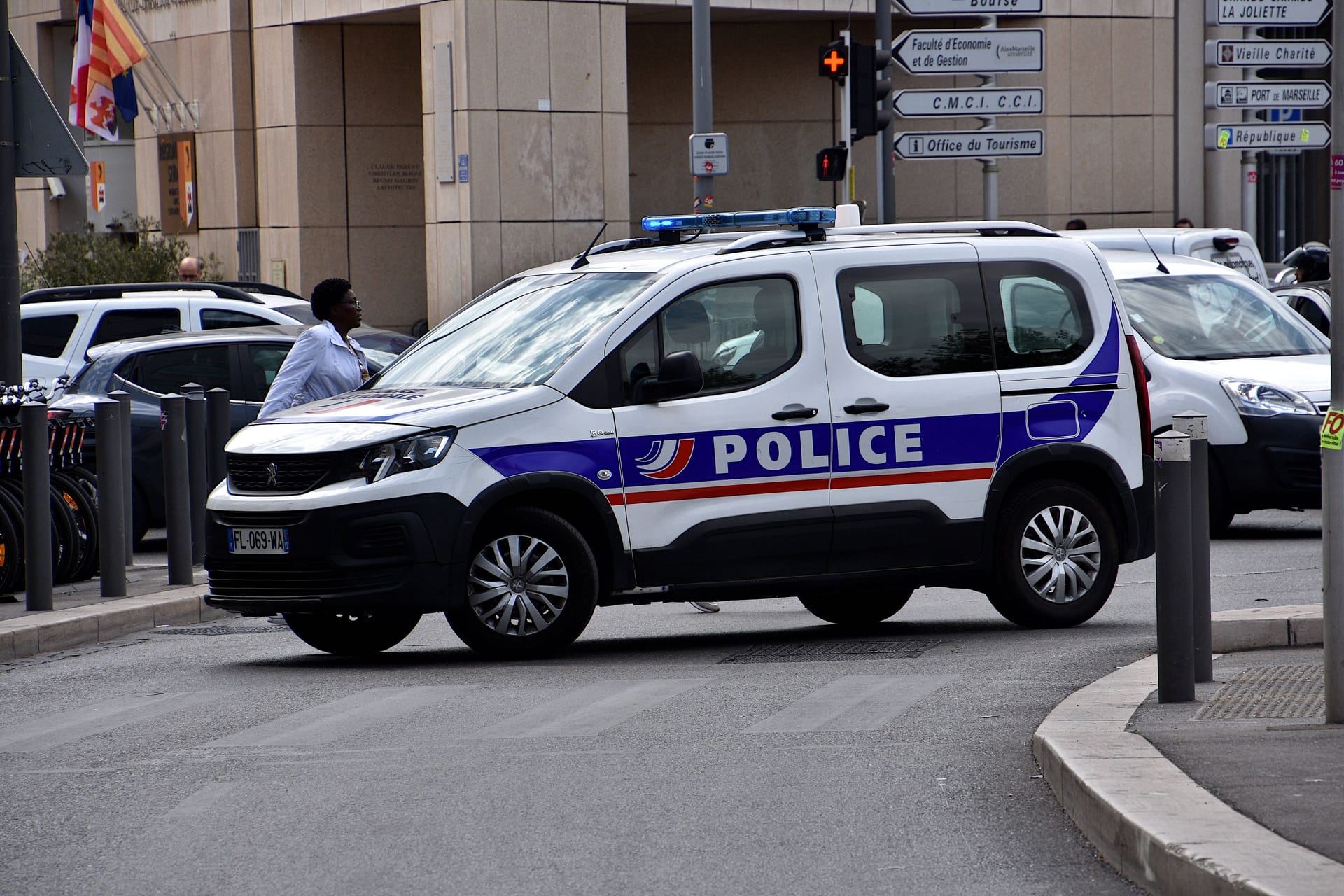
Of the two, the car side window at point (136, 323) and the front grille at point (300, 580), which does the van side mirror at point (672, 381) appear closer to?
the front grille at point (300, 580)

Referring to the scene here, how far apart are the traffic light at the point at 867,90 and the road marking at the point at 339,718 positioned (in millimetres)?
14022

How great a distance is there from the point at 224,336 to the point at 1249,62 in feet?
50.9

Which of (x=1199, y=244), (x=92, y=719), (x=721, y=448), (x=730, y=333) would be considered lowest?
(x=92, y=719)

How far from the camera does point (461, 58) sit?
27.0m

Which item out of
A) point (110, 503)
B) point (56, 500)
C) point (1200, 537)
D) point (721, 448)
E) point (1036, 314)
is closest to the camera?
point (1200, 537)

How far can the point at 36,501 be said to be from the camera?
1000cm

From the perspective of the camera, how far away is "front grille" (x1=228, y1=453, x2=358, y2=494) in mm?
8438

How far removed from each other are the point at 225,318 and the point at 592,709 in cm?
958

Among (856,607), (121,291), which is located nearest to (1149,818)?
(856,607)

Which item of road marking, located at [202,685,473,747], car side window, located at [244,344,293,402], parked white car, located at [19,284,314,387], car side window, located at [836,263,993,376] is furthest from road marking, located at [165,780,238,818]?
parked white car, located at [19,284,314,387]

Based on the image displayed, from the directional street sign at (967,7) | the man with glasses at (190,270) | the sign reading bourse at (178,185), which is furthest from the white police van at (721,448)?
the sign reading bourse at (178,185)

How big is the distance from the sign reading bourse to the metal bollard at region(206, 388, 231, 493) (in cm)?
2092

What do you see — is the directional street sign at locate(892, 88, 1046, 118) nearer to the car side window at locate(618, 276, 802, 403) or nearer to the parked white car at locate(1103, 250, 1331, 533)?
the parked white car at locate(1103, 250, 1331, 533)

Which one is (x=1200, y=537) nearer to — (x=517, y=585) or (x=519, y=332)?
(x=517, y=585)
